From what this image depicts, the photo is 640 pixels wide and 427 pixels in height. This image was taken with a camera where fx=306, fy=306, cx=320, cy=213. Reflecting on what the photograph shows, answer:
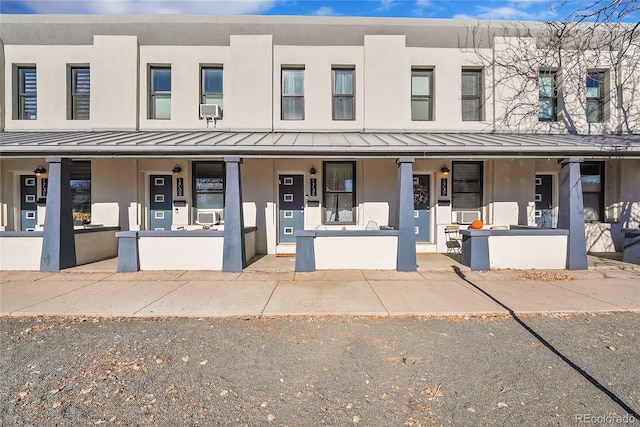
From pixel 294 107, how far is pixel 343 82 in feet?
6.11

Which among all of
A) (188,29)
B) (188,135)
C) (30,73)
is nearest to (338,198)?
(188,135)

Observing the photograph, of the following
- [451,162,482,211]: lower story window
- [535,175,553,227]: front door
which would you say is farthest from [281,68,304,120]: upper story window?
[535,175,553,227]: front door

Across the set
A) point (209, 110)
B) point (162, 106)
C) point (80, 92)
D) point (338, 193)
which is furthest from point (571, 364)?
point (80, 92)

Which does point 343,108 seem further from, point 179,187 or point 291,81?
point 179,187

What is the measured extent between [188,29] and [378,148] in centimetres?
753

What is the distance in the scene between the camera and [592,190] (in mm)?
10664

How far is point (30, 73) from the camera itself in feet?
33.6

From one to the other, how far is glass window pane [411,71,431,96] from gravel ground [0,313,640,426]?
808cm

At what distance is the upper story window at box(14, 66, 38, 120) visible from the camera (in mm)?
10188

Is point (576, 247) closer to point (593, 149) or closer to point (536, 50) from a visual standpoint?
point (593, 149)

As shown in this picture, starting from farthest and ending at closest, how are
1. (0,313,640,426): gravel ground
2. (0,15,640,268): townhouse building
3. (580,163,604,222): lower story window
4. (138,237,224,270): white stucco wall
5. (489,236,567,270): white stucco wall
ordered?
(580,163,604,222): lower story window, (0,15,640,268): townhouse building, (489,236,567,270): white stucco wall, (138,237,224,270): white stucco wall, (0,313,640,426): gravel ground

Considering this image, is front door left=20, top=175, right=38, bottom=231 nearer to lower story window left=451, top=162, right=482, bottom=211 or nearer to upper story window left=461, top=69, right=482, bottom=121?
lower story window left=451, top=162, right=482, bottom=211

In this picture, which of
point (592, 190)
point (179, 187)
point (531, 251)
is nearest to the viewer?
point (531, 251)

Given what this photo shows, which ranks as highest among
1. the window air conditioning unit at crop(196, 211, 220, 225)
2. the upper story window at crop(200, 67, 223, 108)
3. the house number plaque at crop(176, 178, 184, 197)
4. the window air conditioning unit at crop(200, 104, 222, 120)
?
the upper story window at crop(200, 67, 223, 108)
